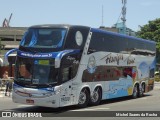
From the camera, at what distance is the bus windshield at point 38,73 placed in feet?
60.3

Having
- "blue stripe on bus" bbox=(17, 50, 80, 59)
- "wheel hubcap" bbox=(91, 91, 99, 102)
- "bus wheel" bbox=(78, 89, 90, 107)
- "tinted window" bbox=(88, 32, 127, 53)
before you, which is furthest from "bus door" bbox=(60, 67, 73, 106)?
"wheel hubcap" bbox=(91, 91, 99, 102)

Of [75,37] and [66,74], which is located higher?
[75,37]

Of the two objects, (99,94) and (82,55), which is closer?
(82,55)

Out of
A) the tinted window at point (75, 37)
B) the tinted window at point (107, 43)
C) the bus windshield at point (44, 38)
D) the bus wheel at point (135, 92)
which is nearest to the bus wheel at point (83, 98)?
the tinted window at point (107, 43)

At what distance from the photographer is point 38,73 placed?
18.5m

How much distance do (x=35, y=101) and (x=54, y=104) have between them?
0.81 meters

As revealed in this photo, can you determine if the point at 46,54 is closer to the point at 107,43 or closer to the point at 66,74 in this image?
the point at 66,74

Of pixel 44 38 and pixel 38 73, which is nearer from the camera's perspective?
pixel 38 73

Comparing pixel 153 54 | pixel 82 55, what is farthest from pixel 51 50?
pixel 153 54

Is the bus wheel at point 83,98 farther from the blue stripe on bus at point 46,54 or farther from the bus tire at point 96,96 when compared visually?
the blue stripe on bus at point 46,54

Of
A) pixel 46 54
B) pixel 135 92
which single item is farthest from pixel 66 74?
pixel 135 92

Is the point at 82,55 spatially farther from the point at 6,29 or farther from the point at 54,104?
Answer: the point at 6,29

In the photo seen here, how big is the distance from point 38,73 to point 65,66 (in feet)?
4.05

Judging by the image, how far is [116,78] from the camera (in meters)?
24.8
